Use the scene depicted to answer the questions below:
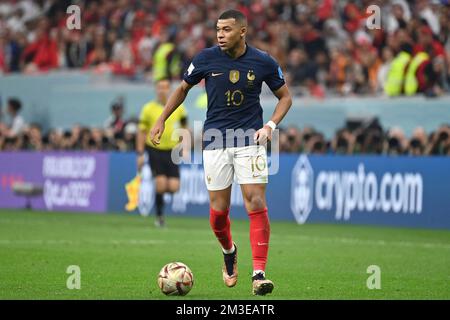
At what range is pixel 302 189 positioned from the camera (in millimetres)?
21719

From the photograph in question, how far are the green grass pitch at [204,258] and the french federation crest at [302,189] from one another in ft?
1.69

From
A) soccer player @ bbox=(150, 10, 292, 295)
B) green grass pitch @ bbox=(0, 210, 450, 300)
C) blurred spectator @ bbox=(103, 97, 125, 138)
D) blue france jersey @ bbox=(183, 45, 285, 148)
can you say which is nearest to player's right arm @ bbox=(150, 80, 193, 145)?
soccer player @ bbox=(150, 10, 292, 295)

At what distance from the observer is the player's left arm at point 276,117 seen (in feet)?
33.8

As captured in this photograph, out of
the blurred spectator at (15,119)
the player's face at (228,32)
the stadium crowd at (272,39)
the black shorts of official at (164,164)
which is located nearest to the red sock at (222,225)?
the player's face at (228,32)

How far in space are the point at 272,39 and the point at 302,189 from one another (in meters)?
4.97

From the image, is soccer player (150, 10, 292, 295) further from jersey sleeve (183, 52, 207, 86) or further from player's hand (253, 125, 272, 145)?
player's hand (253, 125, 272, 145)

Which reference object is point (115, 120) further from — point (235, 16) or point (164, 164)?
point (235, 16)

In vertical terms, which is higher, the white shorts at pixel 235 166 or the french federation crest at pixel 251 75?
the french federation crest at pixel 251 75

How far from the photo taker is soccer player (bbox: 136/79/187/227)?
67.3 ft

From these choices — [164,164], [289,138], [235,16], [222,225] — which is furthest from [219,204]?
[289,138]

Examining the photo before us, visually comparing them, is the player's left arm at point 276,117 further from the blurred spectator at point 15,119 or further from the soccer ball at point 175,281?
the blurred spectator at point 15,119

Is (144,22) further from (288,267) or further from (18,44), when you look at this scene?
(288,267)

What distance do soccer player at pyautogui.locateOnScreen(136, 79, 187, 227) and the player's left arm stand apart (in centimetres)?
958

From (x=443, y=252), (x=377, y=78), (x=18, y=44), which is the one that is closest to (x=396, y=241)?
(x=443, y=252)
